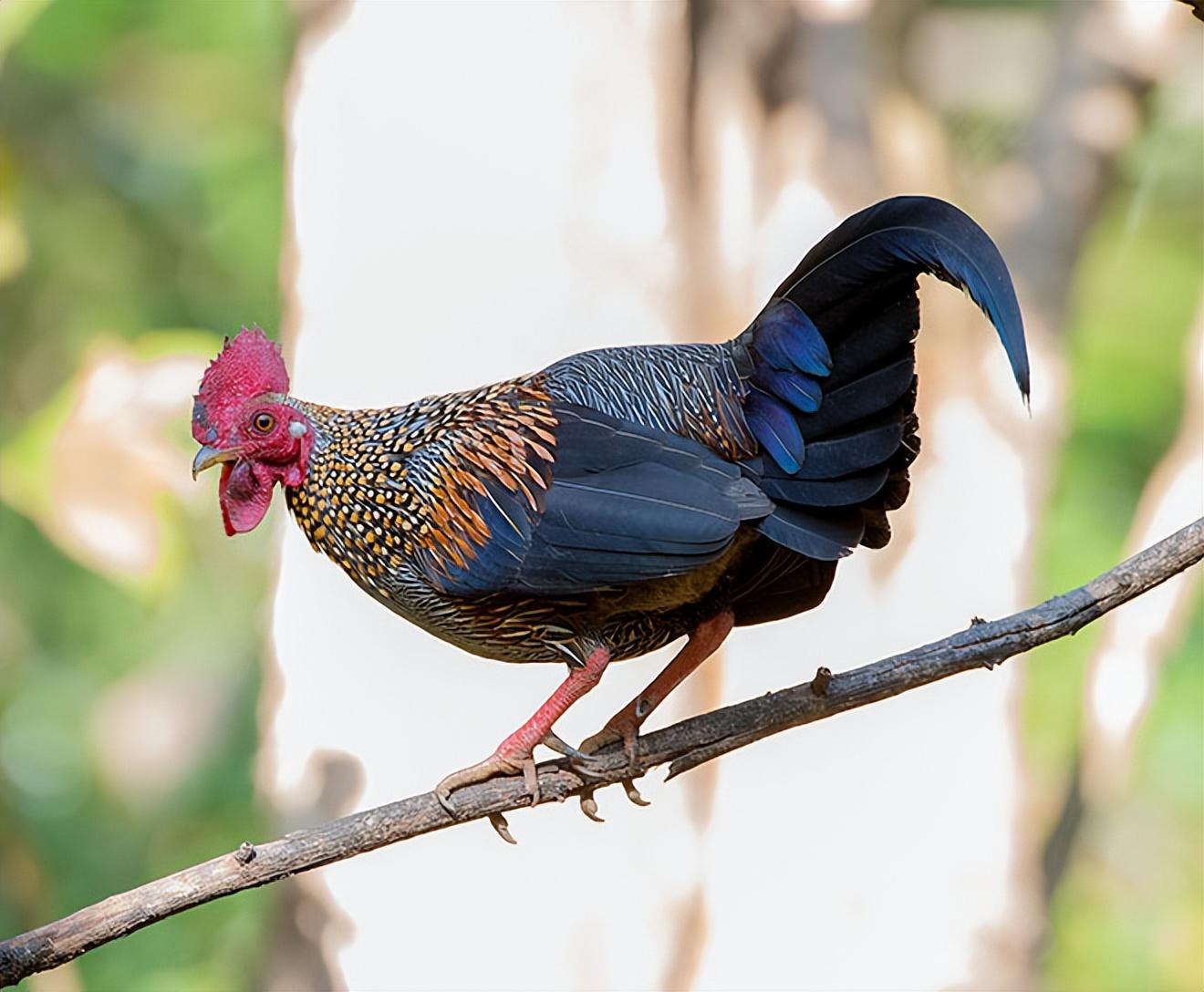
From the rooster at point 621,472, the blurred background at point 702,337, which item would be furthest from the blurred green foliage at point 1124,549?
the rooster at point 621,472

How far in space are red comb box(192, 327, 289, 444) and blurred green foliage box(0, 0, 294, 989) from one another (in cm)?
265

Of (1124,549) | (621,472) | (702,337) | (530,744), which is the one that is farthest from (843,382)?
(1124,549)

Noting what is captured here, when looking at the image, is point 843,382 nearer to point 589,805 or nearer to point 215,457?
point 589,805

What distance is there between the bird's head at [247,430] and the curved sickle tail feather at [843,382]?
25.6 inches

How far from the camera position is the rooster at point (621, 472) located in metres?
1.95

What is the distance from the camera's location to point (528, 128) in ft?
11.9

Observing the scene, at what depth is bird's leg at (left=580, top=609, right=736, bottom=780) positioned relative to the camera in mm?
2139

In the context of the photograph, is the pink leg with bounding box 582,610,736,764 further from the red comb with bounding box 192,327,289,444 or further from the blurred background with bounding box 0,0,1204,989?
the blurred background with bounding box 0,0,1204,989

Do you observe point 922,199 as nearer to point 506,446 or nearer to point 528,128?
point 506,446

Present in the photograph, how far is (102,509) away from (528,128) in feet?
6.40

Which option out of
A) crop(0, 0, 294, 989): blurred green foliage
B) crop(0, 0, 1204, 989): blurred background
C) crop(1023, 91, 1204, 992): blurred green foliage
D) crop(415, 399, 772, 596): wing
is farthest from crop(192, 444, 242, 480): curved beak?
crop(1023, 91, 1204, 992): blurred green foliage

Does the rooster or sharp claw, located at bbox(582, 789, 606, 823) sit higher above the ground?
the rooster

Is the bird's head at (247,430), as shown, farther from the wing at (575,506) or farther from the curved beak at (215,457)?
the wing at (575,506)

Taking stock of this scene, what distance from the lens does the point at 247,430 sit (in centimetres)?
213
